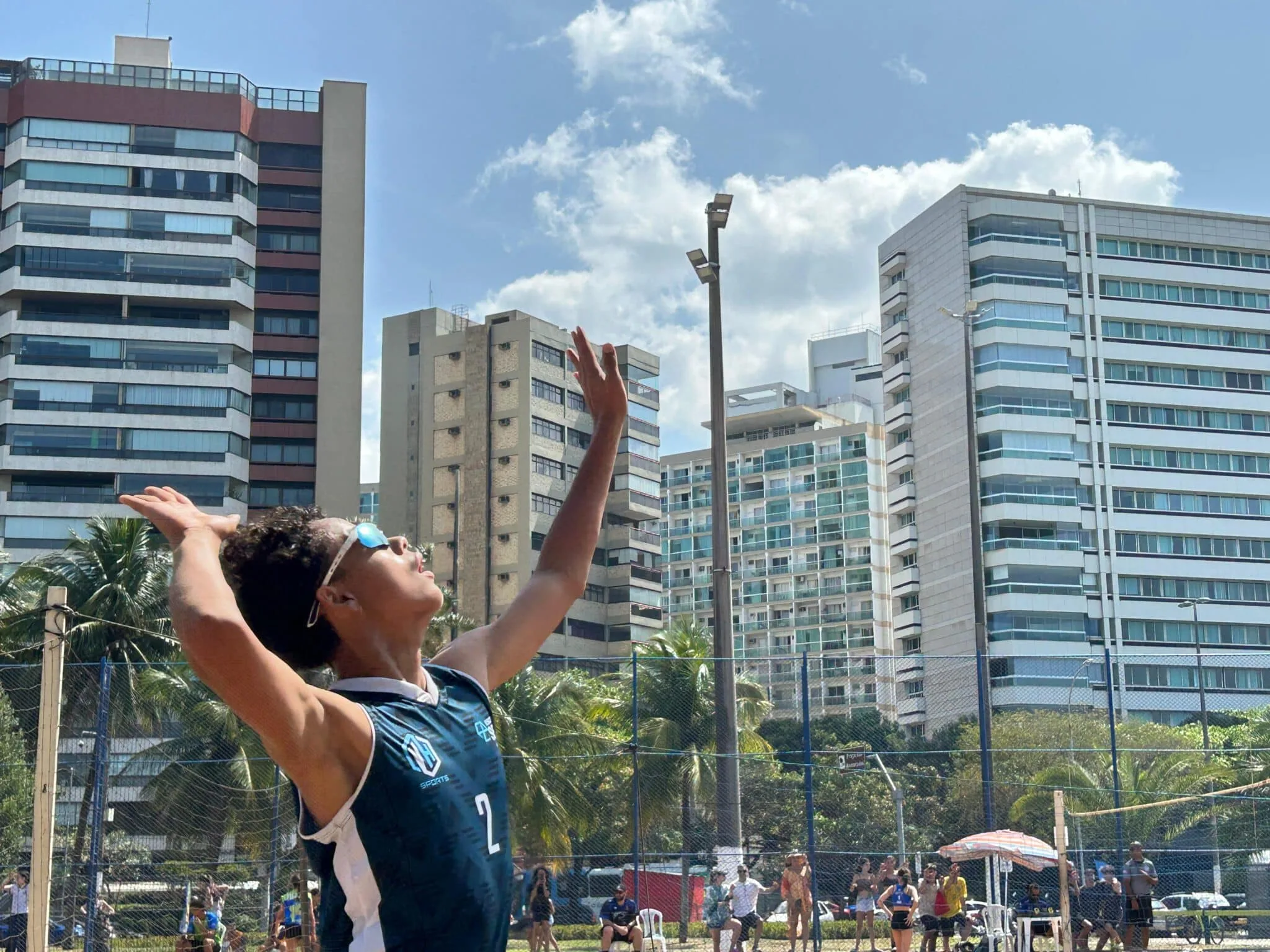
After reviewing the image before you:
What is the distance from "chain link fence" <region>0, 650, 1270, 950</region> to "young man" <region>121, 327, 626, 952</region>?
579 inches

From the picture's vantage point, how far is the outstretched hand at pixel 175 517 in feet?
7.86

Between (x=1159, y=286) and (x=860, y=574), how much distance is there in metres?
31.7

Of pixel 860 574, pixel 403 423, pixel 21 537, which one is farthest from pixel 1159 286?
pixel 21 537

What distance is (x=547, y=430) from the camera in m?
85.8

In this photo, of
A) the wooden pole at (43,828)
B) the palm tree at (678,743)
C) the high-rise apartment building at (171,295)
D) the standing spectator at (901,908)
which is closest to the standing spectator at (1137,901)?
the standing spectator at (901,908)

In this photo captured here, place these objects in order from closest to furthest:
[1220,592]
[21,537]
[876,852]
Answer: [876,852] → [21,537] → [1220,592]

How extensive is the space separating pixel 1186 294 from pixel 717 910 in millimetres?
71627

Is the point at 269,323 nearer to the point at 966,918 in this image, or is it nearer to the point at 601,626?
the point at 601,626

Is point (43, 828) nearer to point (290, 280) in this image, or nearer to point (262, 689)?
point (262, 689)

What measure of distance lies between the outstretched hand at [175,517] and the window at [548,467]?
81.9 meters

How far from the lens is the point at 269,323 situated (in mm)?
71438

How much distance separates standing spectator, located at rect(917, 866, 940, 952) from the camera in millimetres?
19688

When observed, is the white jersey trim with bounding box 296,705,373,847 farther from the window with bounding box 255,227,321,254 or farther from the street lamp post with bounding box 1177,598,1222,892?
the window with bounding box 255,227,321,254

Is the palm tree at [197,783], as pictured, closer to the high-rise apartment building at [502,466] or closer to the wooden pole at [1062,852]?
the wooden pole at [1062,852]
